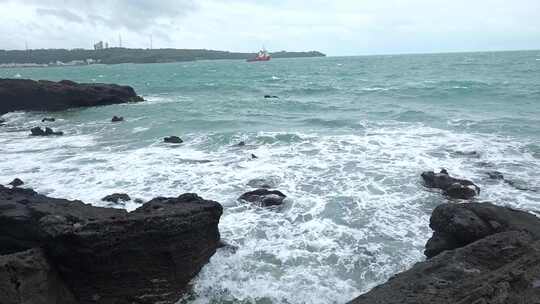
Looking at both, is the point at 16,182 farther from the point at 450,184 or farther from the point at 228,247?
the point at 450,184

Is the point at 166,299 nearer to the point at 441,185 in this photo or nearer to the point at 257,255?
the point at 257,255

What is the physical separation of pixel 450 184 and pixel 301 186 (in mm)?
4347

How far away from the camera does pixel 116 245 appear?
852cm

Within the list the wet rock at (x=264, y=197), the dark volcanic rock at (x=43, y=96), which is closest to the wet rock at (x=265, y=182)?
the wet rock at (x=264, y=197)

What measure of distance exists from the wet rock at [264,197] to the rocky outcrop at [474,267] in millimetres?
4764

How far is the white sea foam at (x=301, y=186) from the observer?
9.39 m

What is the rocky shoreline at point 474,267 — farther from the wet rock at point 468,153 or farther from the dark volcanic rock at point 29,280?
the wet rock at point 468,153

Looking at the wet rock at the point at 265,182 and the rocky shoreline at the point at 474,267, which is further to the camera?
the wet rock at the point at 265,182

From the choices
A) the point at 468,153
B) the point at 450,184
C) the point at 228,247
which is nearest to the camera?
the point at 228,247

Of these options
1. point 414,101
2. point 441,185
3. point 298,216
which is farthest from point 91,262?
point 414,101

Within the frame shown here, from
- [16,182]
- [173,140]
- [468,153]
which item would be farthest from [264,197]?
[173,140]

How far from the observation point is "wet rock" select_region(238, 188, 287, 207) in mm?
13039

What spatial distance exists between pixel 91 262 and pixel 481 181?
1170cm

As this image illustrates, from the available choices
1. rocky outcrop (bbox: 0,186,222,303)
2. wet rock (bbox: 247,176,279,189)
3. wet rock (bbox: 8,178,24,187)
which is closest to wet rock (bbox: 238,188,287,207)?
wet rock (bbox: 247,176,279,189)
